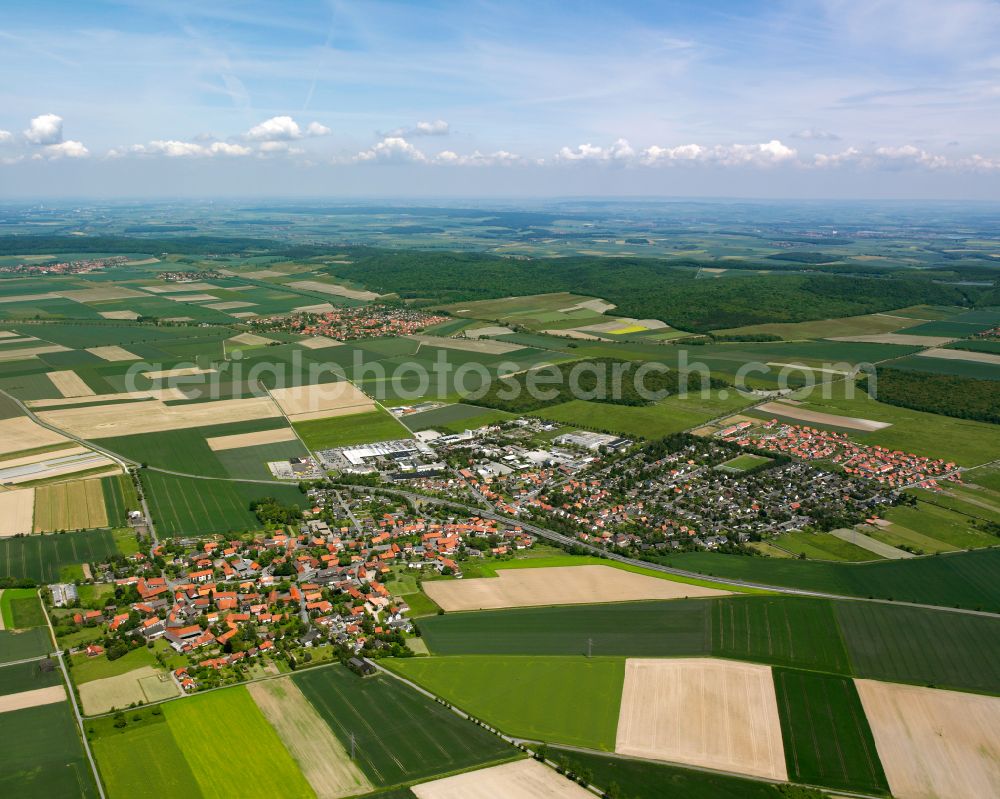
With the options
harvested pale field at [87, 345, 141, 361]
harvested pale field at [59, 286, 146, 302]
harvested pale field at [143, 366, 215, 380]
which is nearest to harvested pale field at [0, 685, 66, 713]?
harvested pale field at [143, 366, 215, 380]

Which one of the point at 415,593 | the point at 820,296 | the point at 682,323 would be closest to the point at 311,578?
the point at 415,593

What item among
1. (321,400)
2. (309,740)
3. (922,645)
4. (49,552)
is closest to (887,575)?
(922,645)

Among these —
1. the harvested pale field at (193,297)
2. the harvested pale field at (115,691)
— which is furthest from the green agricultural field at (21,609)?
the harvested pale field at (193,297)

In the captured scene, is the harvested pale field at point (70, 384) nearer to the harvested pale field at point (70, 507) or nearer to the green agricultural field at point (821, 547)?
the harvested pale field at point (70, 507)

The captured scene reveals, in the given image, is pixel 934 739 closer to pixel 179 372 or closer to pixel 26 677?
pixel 26 677

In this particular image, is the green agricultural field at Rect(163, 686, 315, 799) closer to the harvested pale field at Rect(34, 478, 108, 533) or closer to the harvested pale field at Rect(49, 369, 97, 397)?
the harvested pale field at Rect(34, 478, 108, 533)

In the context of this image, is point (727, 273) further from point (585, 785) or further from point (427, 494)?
point (585, 785)
